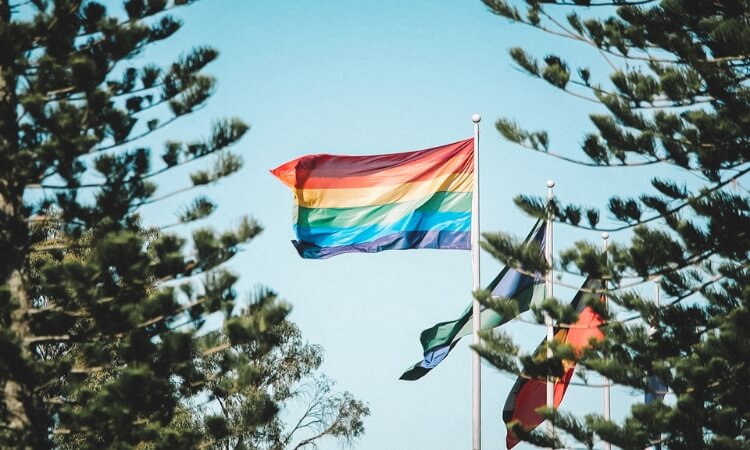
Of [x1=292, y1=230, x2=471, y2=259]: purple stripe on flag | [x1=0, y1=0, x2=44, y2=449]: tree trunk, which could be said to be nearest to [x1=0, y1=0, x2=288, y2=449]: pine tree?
[x1=0, y1=0, x2=44, y2=449]: tree trunk

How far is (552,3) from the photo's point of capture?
11266mm

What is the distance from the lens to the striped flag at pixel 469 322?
14.0 metres

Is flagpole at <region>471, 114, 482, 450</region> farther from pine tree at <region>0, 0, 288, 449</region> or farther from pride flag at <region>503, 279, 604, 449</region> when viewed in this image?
pine tree at <region>0, 0, 288, 449</region>

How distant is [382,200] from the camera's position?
1450 cm

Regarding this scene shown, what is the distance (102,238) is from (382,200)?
17.6ft

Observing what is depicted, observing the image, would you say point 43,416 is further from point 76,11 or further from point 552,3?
point 552,3

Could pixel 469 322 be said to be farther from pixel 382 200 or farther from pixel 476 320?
pixel 382 200

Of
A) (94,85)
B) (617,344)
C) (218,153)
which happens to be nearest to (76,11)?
(94,85)

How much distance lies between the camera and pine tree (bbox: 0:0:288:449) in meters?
9.37

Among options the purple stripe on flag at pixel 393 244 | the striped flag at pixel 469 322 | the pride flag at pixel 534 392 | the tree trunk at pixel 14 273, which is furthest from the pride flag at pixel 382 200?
the tree trunk at pixel 14 273

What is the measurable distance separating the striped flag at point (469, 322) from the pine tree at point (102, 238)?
4.09 m

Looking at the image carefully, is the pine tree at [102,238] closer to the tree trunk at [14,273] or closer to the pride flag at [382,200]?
the tree trunk at [14,273]

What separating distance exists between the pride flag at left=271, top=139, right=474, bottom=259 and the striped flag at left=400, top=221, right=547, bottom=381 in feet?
2.87

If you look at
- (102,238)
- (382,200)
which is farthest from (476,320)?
Answer: (102,238)
